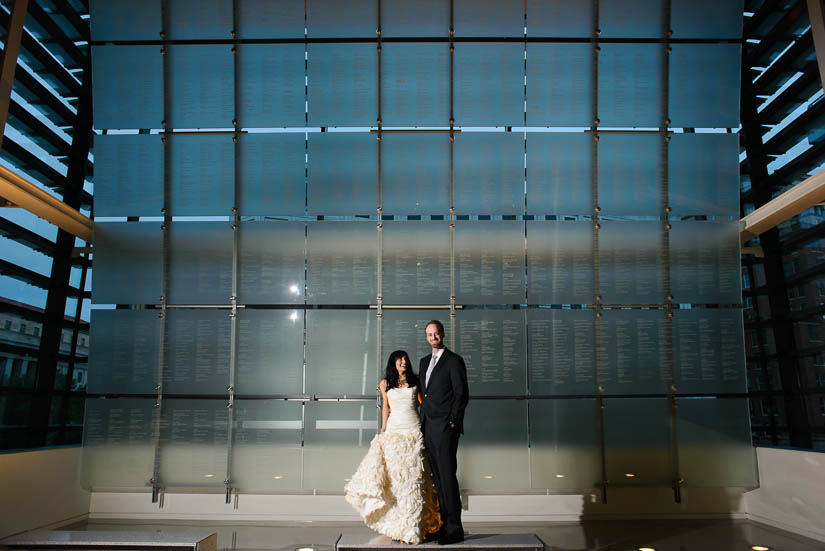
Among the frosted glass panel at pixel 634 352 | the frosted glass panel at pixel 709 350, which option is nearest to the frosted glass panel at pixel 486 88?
the frosted glass panel at pixel 634 352

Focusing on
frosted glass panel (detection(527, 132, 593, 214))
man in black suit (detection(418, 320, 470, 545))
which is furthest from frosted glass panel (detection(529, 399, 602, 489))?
frosted glass panel (detection(527, 132, 593, 214))

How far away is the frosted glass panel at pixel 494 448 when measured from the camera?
7.36 meters

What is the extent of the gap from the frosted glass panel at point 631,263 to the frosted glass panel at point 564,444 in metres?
1.36

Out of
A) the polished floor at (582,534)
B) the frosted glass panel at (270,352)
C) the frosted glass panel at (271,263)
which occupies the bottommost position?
the polished floor at (582,534)

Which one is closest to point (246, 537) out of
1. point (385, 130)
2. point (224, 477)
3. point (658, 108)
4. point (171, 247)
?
point (224, 477)

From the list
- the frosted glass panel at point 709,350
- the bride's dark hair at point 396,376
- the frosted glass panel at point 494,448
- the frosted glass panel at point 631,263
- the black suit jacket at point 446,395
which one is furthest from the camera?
the frosted glass panel at point 631,263

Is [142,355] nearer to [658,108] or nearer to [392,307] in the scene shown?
[392,307]

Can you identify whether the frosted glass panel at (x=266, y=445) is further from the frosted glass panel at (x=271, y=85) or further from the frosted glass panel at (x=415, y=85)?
the frosted glass panel at (x=415, y=85)

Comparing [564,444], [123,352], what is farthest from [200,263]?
[564,444]

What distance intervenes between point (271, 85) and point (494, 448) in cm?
502

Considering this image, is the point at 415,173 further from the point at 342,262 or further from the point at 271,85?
the point at 271,85

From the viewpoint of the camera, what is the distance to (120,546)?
555 centimetres

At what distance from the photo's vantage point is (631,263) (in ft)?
25.4

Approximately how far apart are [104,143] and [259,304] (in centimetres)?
272
